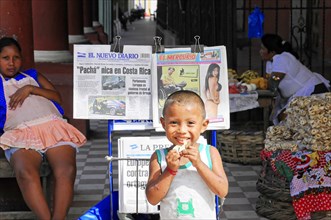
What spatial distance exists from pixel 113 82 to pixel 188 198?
1171mm

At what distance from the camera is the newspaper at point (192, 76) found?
4078 millimetres

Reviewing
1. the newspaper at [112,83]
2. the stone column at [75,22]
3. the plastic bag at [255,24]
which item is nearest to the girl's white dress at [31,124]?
the newspaper at [112,83]

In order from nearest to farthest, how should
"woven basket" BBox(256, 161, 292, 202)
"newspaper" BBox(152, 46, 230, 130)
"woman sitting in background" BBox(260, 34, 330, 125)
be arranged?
"newspaper" BBox(152, 46, 230, 130), "woven basket" BBox(256, 161, 292, 202), "woman sitting in background" BBox(260, 34, 330, 125)

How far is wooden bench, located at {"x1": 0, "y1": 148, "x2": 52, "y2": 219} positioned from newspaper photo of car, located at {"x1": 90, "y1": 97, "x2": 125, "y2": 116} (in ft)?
3.84

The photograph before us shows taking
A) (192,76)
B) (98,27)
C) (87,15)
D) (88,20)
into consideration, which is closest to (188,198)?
(192,76)

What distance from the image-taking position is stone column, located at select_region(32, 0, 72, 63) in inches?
379

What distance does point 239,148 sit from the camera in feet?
24.4

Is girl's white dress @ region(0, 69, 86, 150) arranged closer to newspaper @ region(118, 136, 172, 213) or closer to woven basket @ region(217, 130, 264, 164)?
newspaper @ region(118, 136, 172, 213)

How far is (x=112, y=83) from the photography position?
4215mm

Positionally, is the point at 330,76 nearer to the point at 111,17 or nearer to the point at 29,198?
the point at 29,198

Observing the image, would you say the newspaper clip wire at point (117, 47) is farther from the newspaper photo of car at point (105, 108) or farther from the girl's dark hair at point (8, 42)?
the girl's dark hair at point (8, 42)

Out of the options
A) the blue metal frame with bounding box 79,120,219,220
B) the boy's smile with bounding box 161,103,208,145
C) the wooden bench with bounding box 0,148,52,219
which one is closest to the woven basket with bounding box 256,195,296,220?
the blue metal frame with bounding box 79,120,219,220

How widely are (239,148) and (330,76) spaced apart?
A: 4233 mm

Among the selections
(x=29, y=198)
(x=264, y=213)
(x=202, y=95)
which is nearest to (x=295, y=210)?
(x=264, y=213)
